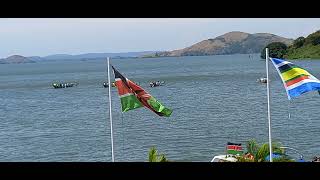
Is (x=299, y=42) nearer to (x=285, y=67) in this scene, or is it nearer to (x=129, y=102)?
(x=129, y=102)

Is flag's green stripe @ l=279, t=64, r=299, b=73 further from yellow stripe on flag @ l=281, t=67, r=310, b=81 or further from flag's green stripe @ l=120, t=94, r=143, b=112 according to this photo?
flag's green stripe @ l=120, t=94, r=143, b=112

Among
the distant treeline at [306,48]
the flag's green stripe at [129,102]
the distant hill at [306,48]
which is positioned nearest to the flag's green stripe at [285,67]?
the flag's green stripe at [129,102]

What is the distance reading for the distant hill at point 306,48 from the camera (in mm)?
78562

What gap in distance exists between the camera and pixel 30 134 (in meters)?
27.8

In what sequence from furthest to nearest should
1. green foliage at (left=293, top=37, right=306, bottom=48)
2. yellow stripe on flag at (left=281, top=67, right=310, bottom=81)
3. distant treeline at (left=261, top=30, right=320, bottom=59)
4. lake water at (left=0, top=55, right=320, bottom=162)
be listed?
green foliage at (left=293, top=37, right=306, bottom=48) < distant treeline at (left=261, top=30, right=320, bottom=59) < lake water at (left=0, top=55, right=320, bottom=162) < yellow stripe on flag at (left=281, top=67, right=310, bottom=81)

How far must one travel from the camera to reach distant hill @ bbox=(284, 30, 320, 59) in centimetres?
7856

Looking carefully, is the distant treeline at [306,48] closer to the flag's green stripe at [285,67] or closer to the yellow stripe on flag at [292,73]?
the flag's green stripe at [285,67]

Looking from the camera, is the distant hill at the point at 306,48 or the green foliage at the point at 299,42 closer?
the distant hill at the point at 306,48

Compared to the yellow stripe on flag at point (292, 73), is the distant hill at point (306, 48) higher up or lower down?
higher up

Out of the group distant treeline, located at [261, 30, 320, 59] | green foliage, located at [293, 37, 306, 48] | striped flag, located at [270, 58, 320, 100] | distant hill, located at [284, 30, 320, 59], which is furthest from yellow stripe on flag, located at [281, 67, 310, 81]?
green foliage, located at [293, 37, 306, 48]

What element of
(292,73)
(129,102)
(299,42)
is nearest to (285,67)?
(292,73)
